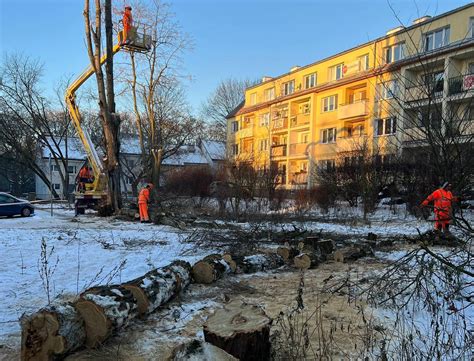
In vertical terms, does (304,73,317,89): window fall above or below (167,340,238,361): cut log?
above

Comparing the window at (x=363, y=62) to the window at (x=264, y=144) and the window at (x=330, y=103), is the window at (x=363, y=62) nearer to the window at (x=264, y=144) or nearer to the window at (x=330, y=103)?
the window at (x=330, y=103)

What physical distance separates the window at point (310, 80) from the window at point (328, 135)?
15.8ft

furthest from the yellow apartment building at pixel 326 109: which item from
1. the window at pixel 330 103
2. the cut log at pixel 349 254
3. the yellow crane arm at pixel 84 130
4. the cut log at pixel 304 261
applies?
the cut log at pixel 304 261

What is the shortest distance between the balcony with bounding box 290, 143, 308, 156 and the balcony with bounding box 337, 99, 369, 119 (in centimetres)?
562

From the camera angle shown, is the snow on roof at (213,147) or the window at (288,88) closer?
the window at (288,88)

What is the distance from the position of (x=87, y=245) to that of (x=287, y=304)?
583cm

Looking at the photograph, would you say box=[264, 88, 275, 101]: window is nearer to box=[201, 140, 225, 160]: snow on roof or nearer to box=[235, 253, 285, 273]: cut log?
box=[201, 140, 225, 160]: snow on roof

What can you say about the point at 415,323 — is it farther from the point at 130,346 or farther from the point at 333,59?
the point at 333,59

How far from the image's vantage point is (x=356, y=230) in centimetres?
1320

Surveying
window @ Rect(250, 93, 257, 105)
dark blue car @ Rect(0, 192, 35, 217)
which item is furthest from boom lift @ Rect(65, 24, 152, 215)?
window @ Rect(250, 93, 257, 105)

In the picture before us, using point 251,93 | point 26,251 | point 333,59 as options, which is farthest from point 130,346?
point 251,93

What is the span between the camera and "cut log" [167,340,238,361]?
2834 millimetres

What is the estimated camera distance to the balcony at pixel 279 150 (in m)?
40.9

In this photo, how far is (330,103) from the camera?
35.5 metres
